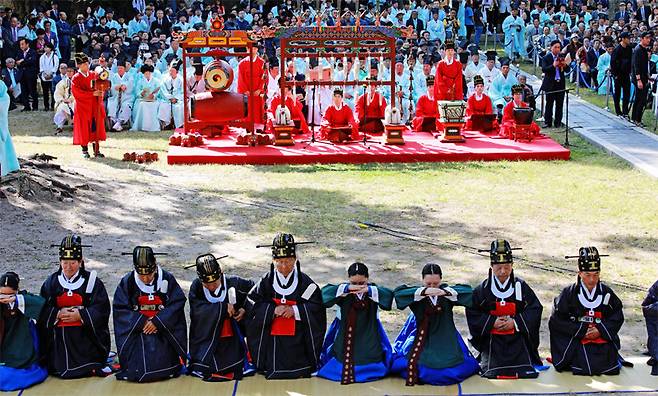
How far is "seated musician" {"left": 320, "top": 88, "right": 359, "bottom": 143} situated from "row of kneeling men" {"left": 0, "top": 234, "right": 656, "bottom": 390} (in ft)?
29.3

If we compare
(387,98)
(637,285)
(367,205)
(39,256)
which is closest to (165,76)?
(387,98)

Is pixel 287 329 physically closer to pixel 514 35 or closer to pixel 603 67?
pixel 603 67

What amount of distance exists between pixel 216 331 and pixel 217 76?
29.7 feet

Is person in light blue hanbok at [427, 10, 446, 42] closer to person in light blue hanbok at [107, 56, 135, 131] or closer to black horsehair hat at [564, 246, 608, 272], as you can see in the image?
person in light blue hanbok at [107, 56, 135, 131]

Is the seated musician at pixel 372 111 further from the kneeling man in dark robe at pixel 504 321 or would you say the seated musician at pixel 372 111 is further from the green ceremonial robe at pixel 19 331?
the green ceremonial robe at pixel 19 331

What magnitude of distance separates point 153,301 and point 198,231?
414cm

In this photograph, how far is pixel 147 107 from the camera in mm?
18531

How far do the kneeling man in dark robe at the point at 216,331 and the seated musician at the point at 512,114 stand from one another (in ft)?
31.5

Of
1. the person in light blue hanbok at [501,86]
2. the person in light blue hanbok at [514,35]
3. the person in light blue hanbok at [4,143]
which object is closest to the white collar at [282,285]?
the person in light blue hanbok at [4,143]

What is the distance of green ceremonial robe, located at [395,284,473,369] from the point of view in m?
7.31

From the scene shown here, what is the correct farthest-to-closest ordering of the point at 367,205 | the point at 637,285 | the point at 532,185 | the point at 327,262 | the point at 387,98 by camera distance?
the point at 387,98, the point at 532,185, the point at 367,205, the point at 327,262, the point at 637,285

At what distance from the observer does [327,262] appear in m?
10.3

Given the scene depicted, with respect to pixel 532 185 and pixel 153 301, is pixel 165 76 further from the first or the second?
pixel 153 301

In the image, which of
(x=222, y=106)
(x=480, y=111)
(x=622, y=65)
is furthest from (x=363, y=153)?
(x=622, y=65)
